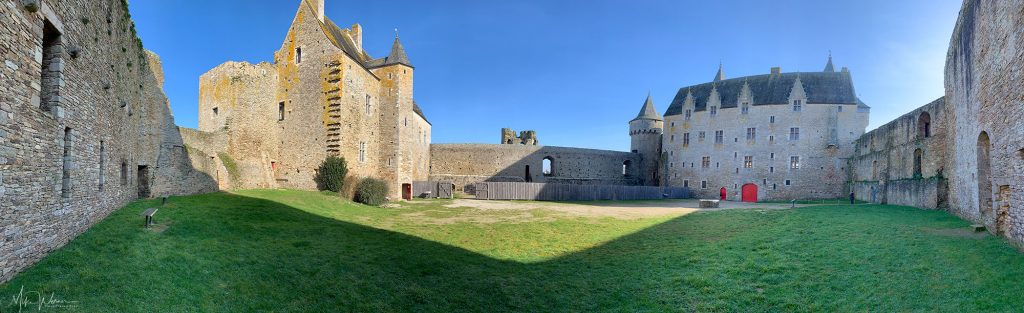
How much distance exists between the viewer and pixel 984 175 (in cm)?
1093

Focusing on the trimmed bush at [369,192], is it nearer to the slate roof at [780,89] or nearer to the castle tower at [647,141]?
the castle tower at [647,141]

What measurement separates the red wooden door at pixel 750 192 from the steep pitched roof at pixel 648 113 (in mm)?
12624

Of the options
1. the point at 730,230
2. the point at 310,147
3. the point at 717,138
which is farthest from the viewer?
the point at 717,138

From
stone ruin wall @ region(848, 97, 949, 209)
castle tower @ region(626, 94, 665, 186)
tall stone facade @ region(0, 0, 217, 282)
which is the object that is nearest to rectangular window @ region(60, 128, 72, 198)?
tall stone facade @ region(0, 0, 217, 282)

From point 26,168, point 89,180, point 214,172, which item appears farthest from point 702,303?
point 214,172

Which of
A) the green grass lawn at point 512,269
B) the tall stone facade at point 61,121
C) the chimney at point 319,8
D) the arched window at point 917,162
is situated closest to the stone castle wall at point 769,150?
the arched window at point 917,162

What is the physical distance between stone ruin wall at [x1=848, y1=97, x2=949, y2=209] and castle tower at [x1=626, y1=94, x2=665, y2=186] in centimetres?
1855

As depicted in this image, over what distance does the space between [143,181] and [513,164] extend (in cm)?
2814

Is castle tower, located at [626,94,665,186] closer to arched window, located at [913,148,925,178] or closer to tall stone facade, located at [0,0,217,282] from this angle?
arched window, located at [913,148,925,178]

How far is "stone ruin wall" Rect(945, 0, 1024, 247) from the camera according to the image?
8.23 m

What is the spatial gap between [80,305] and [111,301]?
308 mm

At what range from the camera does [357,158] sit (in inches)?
987

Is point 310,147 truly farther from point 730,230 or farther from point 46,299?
point 730,230

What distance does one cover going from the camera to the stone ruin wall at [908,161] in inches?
640
